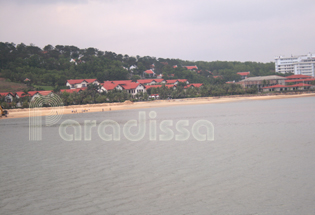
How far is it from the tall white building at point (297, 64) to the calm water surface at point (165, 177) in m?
91.8

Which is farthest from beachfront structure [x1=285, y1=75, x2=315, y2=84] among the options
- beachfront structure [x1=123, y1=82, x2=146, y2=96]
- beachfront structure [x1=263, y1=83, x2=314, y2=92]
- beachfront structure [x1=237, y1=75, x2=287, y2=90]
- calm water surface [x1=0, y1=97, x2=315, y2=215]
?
calm water surface [x1=0, y1=97, x2=315, y2=215]

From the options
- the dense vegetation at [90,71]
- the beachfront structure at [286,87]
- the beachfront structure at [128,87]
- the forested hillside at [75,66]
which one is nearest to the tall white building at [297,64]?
the dense vegetation at [90,71]

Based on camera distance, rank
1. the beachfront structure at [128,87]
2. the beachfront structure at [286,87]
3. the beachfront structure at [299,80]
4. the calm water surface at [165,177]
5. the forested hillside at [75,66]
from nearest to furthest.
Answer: the calm water surface at [165,177] < the beachfront structure at [128,87] < the forested hillside at [75,66] < the beachfront structure at [286,87] < the beachfront structure at [299,80]

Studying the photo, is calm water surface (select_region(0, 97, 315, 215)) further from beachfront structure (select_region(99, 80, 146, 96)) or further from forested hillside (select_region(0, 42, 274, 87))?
forested hillside (select_region(0, 42, 274, 87))

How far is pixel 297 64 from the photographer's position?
326 ft

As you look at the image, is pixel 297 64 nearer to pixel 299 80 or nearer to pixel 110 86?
pixel 299 80

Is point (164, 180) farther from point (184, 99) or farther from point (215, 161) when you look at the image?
point (184, 99)

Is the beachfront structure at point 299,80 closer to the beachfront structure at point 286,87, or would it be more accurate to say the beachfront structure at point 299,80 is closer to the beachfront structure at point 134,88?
the beachfront structure at point 286,87

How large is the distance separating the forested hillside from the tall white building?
9601 mm

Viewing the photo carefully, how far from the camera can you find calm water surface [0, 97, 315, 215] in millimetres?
7043

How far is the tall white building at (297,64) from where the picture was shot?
9700 cm

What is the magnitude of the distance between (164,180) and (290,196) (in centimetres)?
332

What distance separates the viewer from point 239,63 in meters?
104

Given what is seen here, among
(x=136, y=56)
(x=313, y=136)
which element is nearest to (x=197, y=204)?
(x=313, y=136)
